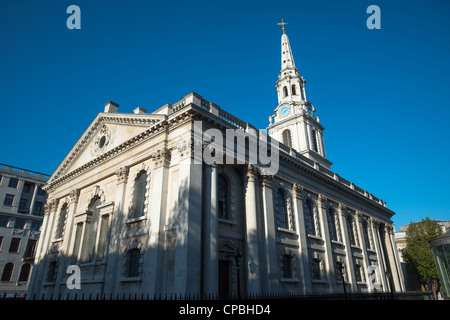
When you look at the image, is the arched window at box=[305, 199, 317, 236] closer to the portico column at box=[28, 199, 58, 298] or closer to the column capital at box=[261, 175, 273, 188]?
the column capital at box=[261, 175, 273, 188]

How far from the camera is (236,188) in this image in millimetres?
20500

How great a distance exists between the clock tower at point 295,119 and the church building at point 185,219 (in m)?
8.60

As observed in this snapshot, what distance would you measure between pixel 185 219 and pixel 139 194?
616 cm

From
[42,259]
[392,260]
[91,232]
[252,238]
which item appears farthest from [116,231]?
[392,260]

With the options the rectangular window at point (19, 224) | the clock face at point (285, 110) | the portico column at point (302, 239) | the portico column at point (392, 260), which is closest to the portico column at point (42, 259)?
the rectangular window at point (19, 224)

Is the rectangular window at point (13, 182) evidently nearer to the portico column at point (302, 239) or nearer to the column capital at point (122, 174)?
the column capital at point (122, 174)

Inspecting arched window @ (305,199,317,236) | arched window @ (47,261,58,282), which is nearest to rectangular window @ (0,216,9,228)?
arched window @ (47,261,58,282)

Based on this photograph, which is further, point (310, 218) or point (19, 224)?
point (19, 224)

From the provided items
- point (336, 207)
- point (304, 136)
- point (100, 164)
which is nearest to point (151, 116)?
point (100, 164)

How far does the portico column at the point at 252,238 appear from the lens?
1775 cm

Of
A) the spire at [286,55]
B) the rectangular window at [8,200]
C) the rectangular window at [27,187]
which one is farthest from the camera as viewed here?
the spire at [286,55]

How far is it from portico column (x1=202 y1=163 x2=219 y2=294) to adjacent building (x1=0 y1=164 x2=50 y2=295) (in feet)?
116

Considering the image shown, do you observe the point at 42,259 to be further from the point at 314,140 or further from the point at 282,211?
the point at 314,140

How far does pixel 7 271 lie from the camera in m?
38.8
